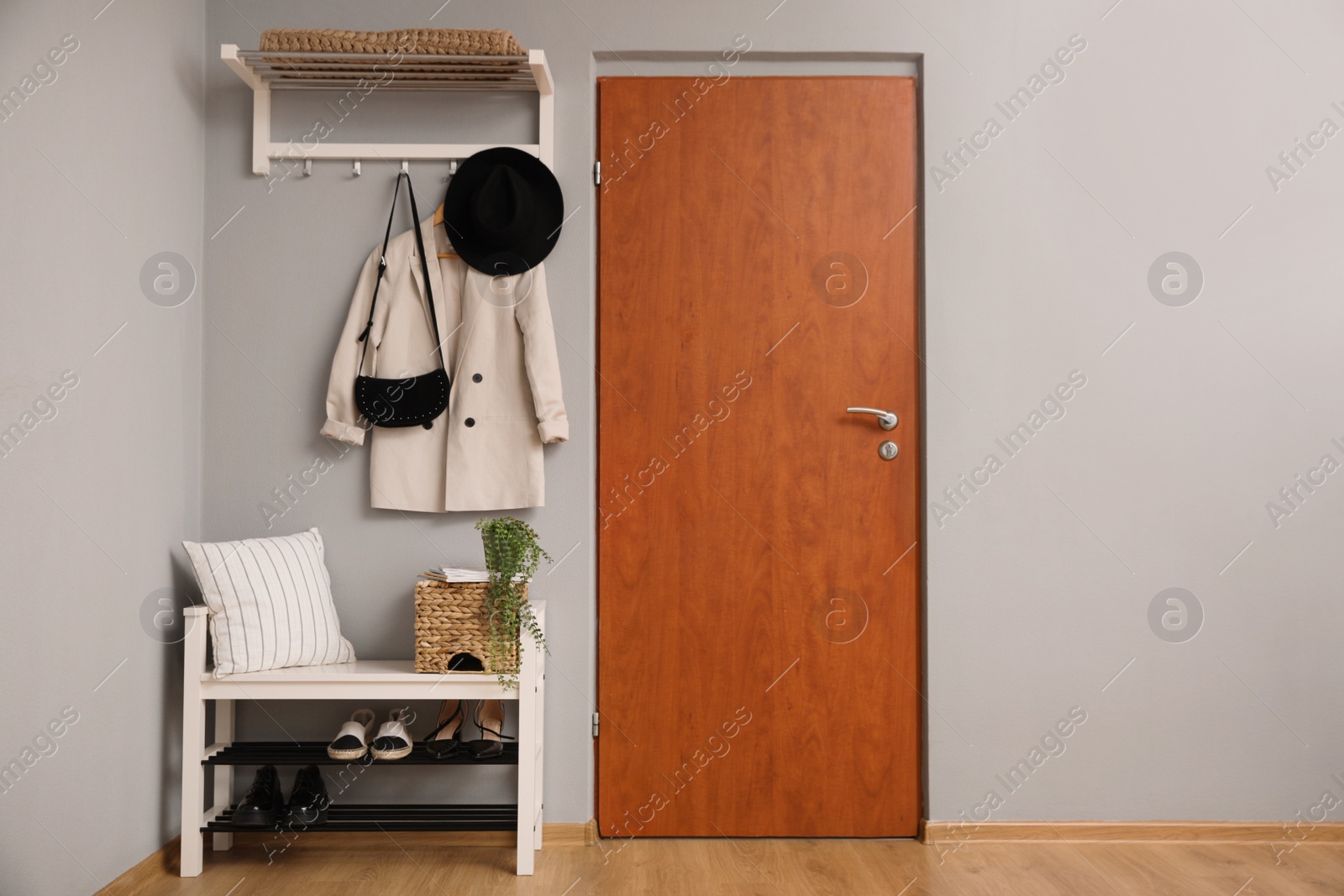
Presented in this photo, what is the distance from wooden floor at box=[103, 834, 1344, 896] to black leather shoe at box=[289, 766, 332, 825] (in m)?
0.13

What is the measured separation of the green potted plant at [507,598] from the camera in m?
2.03

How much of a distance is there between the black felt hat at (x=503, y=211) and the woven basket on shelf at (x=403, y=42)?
265mm

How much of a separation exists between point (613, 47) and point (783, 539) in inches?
55.8

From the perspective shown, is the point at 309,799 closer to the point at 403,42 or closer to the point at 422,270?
the point at 422,270

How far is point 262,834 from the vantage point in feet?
7.49

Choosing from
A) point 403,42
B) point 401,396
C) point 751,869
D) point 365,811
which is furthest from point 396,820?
point 403,42

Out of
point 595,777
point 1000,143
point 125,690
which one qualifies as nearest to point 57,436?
point 125,690

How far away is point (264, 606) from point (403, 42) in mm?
1406

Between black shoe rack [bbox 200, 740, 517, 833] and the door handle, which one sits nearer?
black shoe rack [bbox 200, 740, 517, 833]

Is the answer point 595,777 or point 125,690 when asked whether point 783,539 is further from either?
point 125,690

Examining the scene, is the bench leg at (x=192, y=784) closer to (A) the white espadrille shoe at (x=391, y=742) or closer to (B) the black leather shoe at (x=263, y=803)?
(B) the black leather shoe at (x=263, y=803)

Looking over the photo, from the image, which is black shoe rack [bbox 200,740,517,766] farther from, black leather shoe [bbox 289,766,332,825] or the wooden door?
the wooden door

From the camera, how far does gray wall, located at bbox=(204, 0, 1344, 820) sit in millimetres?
2332

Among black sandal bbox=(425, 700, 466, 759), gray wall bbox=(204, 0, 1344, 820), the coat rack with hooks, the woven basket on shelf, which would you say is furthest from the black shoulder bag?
black sandal bbox=(425, 700, 466, 759)
